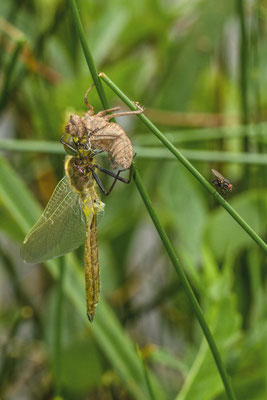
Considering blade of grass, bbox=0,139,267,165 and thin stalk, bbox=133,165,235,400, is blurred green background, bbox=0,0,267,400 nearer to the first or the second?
blade of grass, bbox=0,139,267,165

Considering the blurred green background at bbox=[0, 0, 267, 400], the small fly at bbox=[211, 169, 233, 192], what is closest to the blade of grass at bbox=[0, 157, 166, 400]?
the blurred green background at bbox=[0, 0, 267, 400]

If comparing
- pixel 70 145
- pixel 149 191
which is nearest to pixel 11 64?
pixel 70 145

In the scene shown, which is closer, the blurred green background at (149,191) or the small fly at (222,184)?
the small fly at (222,184)

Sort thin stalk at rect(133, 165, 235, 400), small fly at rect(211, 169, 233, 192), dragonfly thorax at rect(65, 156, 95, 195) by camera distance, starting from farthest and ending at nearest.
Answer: dragonfly thorax at rect(65, 156, 95, 195) → small fly at rect(211, 169, 233, 192) → thin stalk at rect(133, 165, 235, 400)

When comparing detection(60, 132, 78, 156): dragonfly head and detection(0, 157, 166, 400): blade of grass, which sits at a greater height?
detection(60, 132, 78, 156): dragonfly head

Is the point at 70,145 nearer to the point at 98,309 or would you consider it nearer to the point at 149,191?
the point at 98,309

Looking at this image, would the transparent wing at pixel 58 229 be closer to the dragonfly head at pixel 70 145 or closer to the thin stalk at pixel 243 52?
the dragonfly head at pixel 70 145

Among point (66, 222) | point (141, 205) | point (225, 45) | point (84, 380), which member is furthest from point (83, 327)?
point (225, 45)

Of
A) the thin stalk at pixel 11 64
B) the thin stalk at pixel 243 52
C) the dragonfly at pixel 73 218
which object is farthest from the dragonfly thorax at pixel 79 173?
the thin stalk at pixel 243 52
